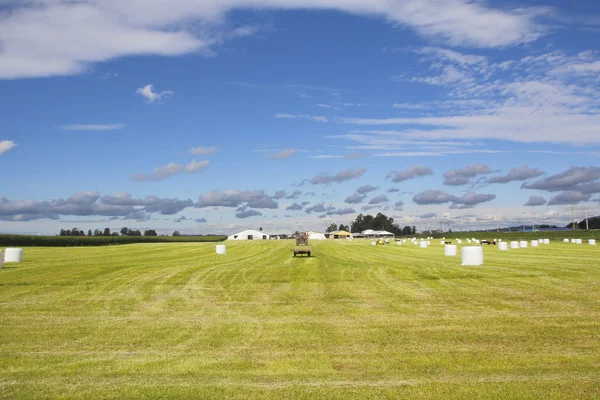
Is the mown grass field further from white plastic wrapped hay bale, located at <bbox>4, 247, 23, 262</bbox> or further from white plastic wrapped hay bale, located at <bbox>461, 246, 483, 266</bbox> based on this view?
white plastic wrapped hay bale, located at <bbox>4, 247, 23, 262</bbox>

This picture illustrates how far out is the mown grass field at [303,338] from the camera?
1019 centimetres

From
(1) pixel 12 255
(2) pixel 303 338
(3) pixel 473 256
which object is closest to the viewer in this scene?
(2) pixel 303 338

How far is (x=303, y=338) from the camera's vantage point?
1421cm

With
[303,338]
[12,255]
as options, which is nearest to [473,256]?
[303,338]

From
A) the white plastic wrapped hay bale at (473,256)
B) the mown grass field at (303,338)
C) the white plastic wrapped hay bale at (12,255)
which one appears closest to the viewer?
the mown grass field at (303,338)

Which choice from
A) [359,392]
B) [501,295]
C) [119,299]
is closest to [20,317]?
[119,299]

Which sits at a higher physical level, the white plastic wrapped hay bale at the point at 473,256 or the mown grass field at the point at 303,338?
the white plastic wrapped hay bale at the point at 473,256

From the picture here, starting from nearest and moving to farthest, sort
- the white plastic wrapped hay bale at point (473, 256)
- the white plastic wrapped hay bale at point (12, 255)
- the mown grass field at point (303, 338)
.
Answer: the mown grass field at point (303, 338) < the white plastic wrapped hay bale at point (473, 256) < the white plastic wrapped hay bale at point (12, 255)

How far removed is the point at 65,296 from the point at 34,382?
11.8 meters

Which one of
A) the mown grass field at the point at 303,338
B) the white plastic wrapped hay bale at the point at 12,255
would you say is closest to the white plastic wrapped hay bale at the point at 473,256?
the mown grass field at the point at 303,338

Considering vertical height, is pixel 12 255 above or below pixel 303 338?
above

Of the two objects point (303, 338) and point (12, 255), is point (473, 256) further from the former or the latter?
point (12, 255)

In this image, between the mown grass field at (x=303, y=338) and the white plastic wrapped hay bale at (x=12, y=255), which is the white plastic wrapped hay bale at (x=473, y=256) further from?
the white plastic wrapped hay bale at (x=12, y=255)

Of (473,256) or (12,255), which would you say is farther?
(12,255)
